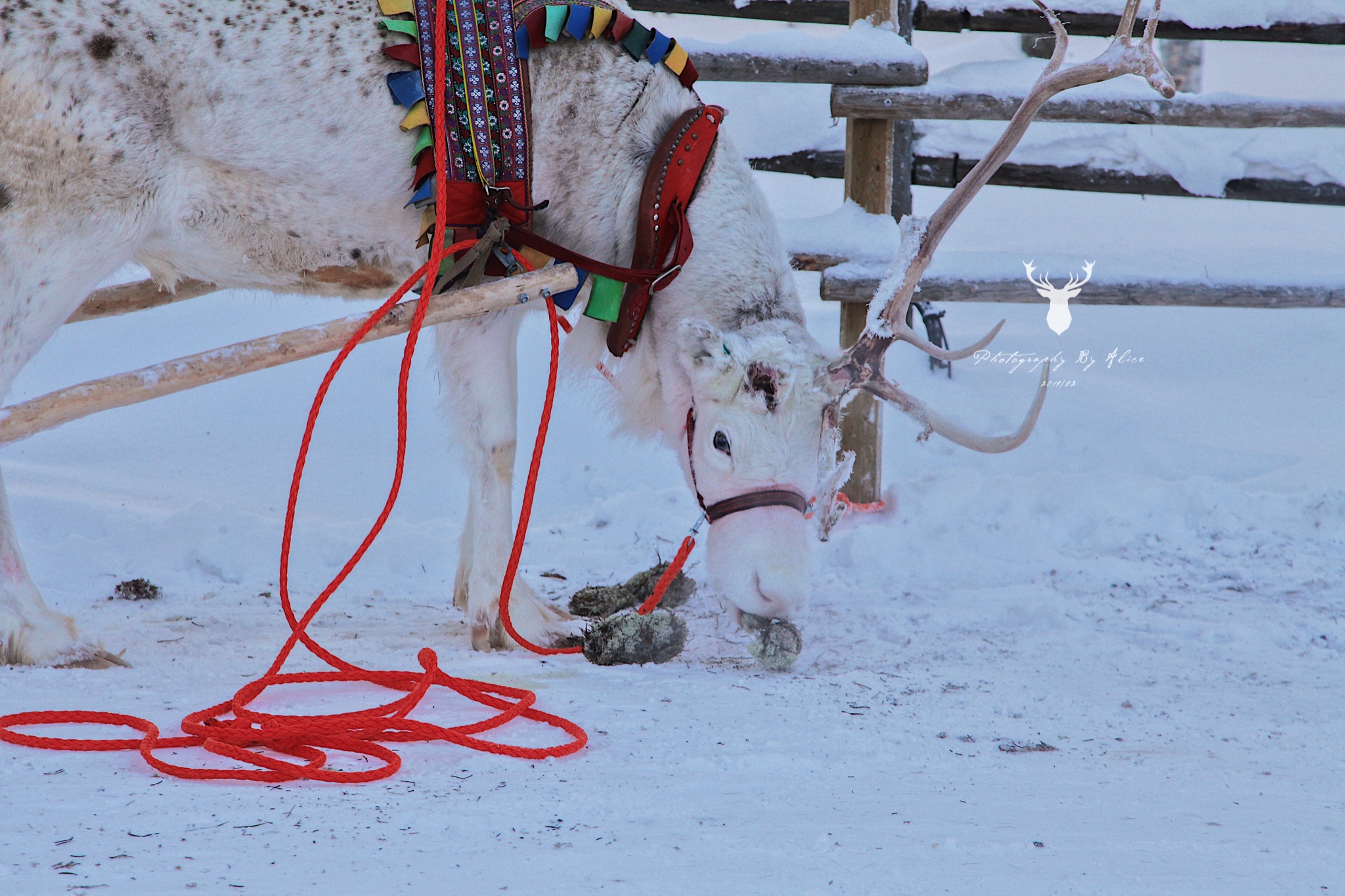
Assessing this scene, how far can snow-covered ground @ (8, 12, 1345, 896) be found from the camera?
1.75 metres

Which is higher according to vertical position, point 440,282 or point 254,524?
point 440,282

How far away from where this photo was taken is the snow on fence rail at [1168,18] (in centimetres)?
586

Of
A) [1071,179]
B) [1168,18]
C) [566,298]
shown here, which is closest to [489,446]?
[566,298]

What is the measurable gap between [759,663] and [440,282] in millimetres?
1310

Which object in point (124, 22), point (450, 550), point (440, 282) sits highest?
point (124, 22)

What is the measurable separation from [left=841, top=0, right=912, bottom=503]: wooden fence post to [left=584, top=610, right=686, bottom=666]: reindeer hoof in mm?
1825

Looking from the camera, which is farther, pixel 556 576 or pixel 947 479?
pixel 947 479

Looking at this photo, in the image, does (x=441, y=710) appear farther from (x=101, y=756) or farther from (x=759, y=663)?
(x=759, y=663)

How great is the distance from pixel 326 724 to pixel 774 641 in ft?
3.82

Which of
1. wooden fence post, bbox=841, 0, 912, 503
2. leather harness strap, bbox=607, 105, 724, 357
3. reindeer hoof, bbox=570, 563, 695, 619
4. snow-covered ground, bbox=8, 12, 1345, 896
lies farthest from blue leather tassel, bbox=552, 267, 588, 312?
wooden fence post, bbox=841, 0, 912, 503

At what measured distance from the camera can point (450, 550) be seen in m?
4.30

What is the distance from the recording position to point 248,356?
237cm

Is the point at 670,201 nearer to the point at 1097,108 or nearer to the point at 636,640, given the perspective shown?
the point at 636,640

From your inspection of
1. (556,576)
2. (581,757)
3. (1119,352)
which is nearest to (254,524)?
(556,576)
